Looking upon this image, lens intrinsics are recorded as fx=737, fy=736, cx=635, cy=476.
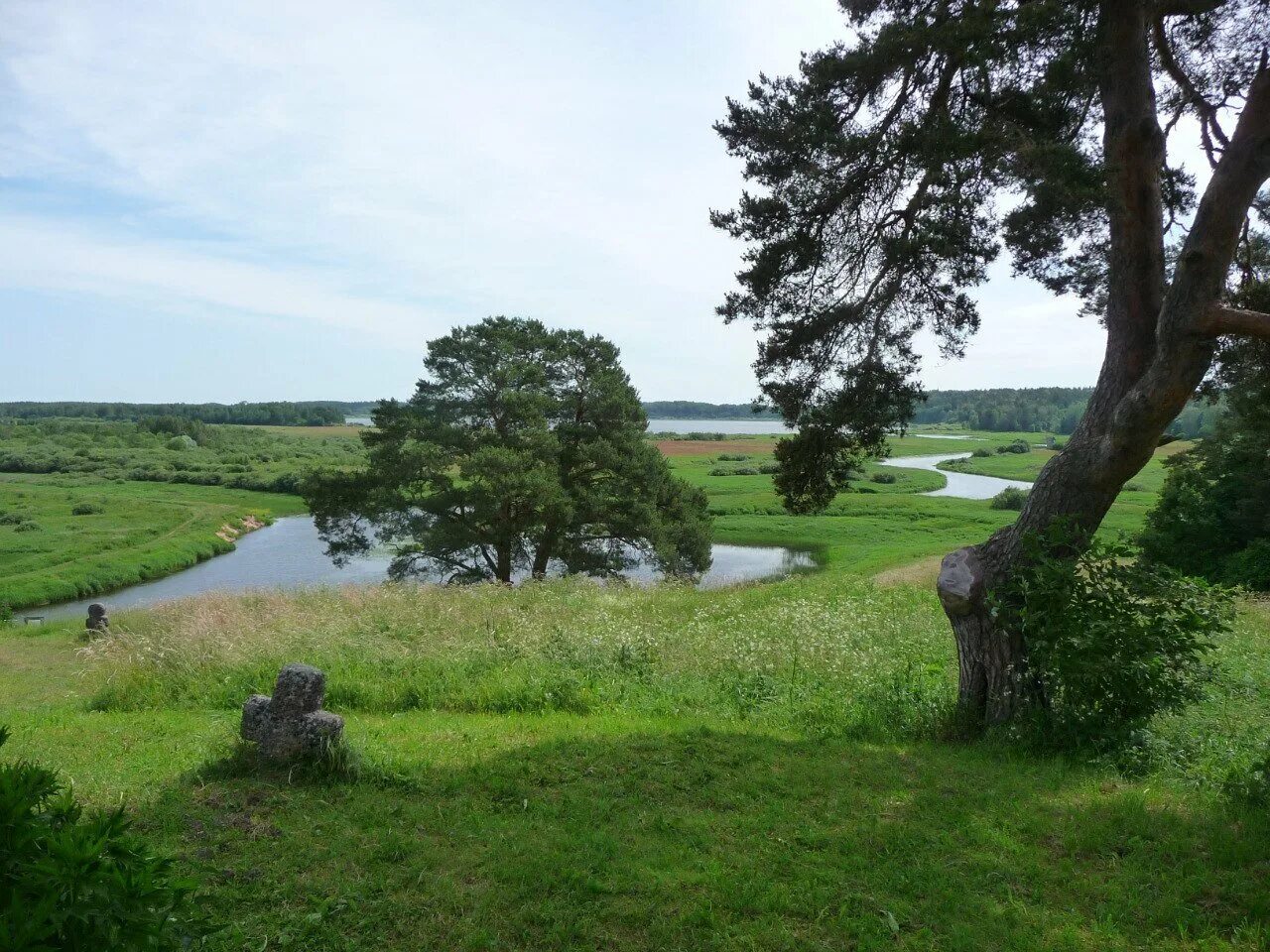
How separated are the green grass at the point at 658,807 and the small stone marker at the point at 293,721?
24cm

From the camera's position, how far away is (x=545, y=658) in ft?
32.7

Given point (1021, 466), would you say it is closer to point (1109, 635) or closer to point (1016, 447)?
point (1016, 447)

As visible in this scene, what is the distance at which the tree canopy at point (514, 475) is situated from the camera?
78.9 feet

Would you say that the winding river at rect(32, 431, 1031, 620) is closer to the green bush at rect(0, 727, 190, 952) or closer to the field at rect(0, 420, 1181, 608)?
the field at rect(0, 420, 1181, 608)

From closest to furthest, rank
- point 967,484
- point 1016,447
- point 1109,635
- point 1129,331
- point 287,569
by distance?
1. point 1109,635
2. point 1129,331
3. point 287,569
4. point 967,484
5. point 1016,447

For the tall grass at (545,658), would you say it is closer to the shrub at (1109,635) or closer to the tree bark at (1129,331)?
the tree bark at (1129,331)

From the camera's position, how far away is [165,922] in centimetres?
230

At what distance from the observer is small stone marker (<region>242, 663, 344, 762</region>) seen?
5992 mm

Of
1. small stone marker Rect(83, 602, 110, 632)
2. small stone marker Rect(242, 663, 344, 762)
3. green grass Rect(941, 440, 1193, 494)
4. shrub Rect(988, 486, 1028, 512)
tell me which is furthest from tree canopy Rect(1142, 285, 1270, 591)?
green grass Rect(941, 440, 1193, 494)

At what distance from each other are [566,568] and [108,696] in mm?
17323

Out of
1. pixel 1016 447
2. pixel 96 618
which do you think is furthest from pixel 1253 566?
pixel 1016 447

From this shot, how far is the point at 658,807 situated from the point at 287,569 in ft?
120

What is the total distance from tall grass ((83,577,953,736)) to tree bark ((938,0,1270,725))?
0.99 m

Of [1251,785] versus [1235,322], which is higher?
[1235,322]
